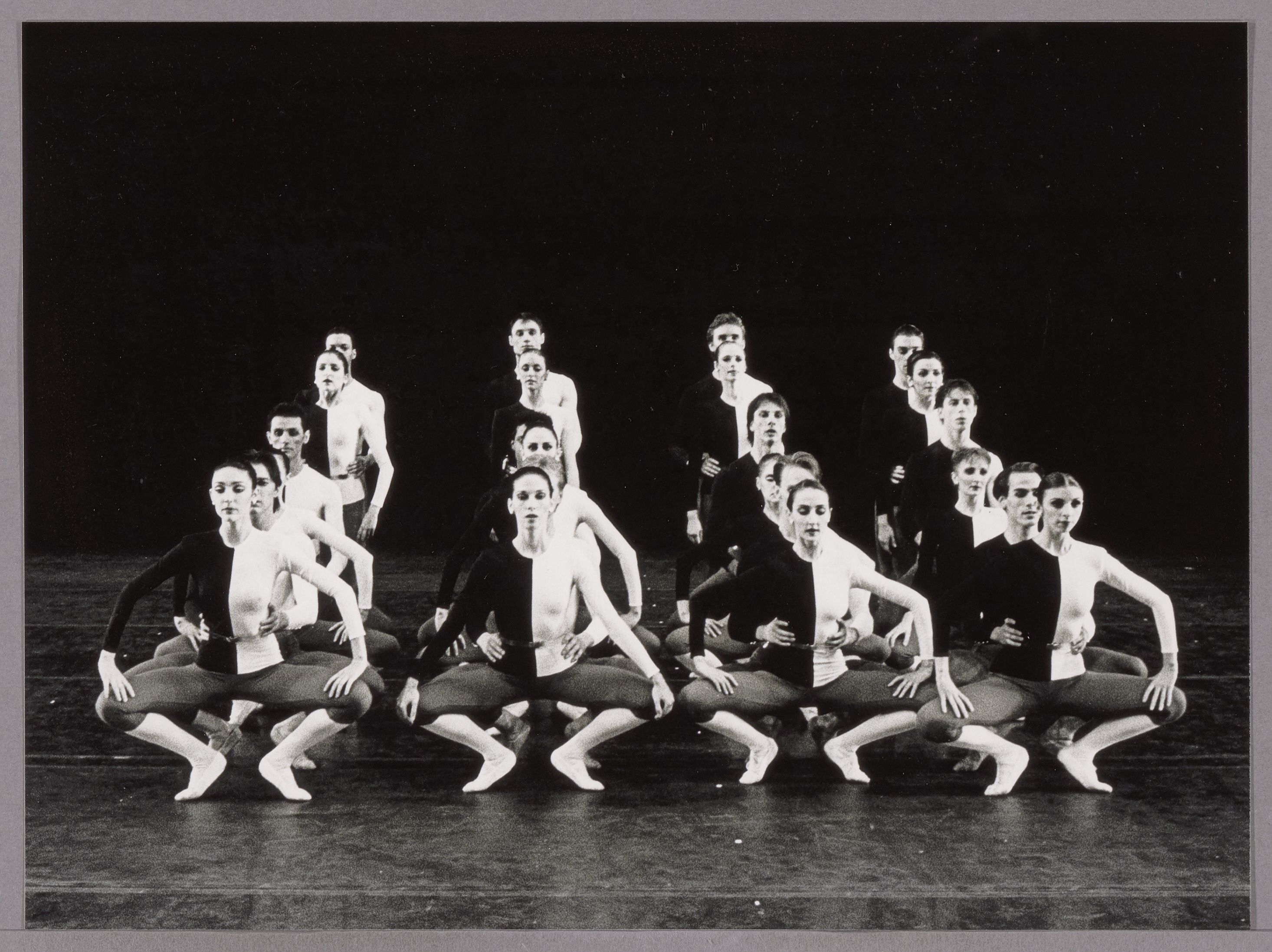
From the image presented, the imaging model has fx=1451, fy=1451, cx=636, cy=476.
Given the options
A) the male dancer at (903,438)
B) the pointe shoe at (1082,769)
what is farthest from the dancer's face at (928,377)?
the pointe shoe at (1082,769)

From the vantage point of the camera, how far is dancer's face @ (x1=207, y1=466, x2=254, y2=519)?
438 cm

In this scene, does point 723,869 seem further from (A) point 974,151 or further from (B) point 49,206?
(B) point 49,206

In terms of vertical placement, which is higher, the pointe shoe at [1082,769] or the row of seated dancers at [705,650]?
the row of seated dancers at [705,650]

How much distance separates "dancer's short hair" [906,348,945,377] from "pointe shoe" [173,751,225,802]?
258 centimetres

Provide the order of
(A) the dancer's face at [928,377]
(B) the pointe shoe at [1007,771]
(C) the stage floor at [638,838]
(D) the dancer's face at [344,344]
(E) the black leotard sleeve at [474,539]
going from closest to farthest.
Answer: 1. (C) the stage floor at [638,838]
2. (B) the pointe shoe at [1007,771]
3. (E) the black leotard sleeve at [474,539]
4. (A) the dancer's face at [928,377]
5. (D) the dancer's face at [344,344]

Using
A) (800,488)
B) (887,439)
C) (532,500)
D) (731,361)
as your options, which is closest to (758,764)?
(800,488)

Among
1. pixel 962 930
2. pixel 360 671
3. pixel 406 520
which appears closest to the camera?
pixel 962 930

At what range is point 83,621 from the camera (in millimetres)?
5258

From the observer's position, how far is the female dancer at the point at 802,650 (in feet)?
14.4

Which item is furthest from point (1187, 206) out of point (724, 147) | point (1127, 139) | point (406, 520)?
point (406, 520)

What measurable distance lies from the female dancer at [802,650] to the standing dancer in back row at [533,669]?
0.63 ft

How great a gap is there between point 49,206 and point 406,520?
157cm

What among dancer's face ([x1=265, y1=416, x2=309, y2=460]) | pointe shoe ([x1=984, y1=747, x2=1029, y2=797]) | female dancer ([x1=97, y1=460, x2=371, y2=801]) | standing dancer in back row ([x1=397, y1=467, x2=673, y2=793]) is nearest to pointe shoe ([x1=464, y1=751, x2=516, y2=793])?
standing dancer in back row ([x1=397, y1=467, x2=673, y2=793])

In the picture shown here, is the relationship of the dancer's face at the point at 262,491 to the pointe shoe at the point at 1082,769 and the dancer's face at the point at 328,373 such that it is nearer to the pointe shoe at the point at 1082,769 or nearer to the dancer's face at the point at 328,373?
the dancer's face at the point at 328,373
